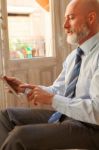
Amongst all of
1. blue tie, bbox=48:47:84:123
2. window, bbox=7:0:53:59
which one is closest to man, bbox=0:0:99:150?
blue tie, bbox=48:47:84:123

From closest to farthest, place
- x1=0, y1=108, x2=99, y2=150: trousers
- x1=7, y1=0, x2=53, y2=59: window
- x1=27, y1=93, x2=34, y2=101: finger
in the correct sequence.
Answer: x1=0, y1=108, x2=99, y2=150: trousers < x1=27, y1=93, x2=34, y2=101: finger < x1=7, y1=0, x2=53, y2=59: window

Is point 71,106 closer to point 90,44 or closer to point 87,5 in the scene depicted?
point 90,44

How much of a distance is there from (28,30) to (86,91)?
1451 mm

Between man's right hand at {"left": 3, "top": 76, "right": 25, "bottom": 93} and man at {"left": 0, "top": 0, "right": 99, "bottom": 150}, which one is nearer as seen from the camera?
man at {"left": 0, "top": 0, "right": 99, "bottom": 150}

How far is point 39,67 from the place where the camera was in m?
2.84

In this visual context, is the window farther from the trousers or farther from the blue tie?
the trousers

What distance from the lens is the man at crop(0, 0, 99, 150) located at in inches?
52.7

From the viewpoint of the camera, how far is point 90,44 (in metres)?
1.60

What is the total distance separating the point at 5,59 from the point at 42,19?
0.62 meters

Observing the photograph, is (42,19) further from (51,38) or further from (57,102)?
(57,102)

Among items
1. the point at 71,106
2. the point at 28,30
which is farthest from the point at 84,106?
the point at 28,30

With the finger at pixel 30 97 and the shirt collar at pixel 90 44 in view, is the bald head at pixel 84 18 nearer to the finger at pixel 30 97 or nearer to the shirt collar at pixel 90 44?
the shirt collar at pixel 90 44

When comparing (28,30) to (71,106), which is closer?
(71,106)

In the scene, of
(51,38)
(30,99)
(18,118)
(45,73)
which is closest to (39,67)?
(45,73)
